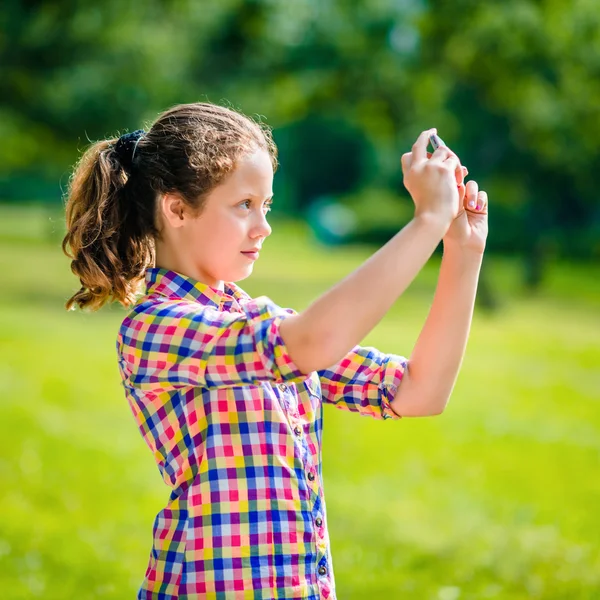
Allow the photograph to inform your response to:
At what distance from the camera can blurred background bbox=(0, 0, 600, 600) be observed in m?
4.55

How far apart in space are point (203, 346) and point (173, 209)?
0.90 feet

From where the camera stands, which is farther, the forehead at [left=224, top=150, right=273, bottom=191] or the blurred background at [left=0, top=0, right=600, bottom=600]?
the blurred background at [left=0, top=0, right=600, bottom=600]

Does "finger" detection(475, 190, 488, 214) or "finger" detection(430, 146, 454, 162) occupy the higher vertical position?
"finger" detection(475, 190, 488, 214)

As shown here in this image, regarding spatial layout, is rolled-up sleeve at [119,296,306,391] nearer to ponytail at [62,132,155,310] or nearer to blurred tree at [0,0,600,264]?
ponytail at [62,132,155,310]

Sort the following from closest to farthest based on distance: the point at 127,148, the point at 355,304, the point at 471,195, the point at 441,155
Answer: the point at 355,304, the point at 441,155, the point at 471,195, the point at 127,148

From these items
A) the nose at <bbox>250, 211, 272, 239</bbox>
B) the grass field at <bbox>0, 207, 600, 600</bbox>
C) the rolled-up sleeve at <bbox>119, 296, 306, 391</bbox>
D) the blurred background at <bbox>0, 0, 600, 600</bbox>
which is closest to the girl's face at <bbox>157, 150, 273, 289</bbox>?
the nose at <bbox>250, 211, 272, 239</bbox>

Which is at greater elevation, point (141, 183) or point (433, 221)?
point (141, 183)

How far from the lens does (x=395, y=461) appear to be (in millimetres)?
5418

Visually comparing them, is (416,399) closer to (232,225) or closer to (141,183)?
(232,225)

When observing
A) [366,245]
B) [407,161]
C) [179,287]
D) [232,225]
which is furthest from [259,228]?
[366,245]

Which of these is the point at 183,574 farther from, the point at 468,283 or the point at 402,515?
the point at 402,515

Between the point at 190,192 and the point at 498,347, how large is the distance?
623 centimetres

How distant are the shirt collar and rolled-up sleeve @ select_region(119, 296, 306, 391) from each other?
0.06 m

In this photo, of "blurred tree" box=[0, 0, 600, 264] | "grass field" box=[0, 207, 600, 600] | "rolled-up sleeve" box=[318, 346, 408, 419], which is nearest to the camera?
"rolled-up sleeve" box=[318, 346, 408, 419]
